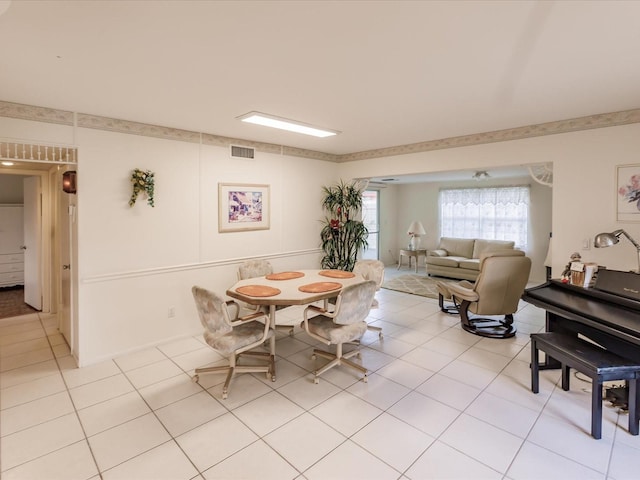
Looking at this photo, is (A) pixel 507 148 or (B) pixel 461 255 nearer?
(A) pixel 507 148

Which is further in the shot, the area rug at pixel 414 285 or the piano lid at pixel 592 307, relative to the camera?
the area rug at pixel 414 285

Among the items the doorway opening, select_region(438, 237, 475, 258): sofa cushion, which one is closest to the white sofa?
select_region(438, 237, 475, 258): sofa cushion

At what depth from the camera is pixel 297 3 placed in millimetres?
1566

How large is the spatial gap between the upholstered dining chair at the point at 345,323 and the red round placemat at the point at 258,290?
0.41 meters

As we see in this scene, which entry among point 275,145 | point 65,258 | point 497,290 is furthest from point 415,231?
point 65,258

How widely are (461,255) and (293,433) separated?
6.64 meters

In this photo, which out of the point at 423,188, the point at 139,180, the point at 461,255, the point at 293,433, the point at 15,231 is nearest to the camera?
the point at 293,433

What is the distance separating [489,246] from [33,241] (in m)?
8.58

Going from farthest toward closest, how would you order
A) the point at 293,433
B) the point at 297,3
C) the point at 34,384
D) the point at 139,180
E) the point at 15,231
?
1. the point at 15,231
2. the point at 139,180
3. the point at 34,384
4. the point at 293,433
5. the point at 297,3

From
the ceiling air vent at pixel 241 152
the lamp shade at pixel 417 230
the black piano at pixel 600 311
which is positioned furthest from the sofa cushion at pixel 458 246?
the ceiling air vent at pixel 241 152

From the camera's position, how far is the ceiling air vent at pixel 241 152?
4.49 meters

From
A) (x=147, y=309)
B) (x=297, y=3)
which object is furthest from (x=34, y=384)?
(x=297, y=3)

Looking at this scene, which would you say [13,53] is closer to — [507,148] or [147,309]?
[147,309]

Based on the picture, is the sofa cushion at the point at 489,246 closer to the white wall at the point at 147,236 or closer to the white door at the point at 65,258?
the white wall at the point at 147,236
